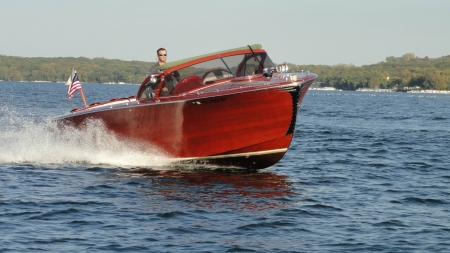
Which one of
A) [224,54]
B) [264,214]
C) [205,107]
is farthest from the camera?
[224,54]

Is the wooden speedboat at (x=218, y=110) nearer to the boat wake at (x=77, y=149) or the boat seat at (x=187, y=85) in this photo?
the boat seat at (x=187, y=85)

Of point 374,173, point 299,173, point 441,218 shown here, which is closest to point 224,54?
point 299,173

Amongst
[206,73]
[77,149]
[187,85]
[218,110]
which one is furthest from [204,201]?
[77,149]

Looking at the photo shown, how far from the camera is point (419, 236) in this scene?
404 inches

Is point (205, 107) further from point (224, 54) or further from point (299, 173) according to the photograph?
point (299, 173)

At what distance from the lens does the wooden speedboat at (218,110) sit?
47.2ft

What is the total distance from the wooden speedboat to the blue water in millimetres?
473

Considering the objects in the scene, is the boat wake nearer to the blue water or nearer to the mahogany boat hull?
the blue water

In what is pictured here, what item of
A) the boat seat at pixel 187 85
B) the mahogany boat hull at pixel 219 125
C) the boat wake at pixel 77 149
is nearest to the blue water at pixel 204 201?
the boat wake at pixel 77 149

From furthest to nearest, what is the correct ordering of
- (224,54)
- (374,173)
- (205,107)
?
(374,173), (224,54), (205,107)

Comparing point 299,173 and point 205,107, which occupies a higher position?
point 205,107

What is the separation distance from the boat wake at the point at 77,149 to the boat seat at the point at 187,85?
61.7 inches

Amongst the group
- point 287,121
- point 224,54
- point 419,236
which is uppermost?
point 224,54

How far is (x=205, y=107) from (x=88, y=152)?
4.06 metres
